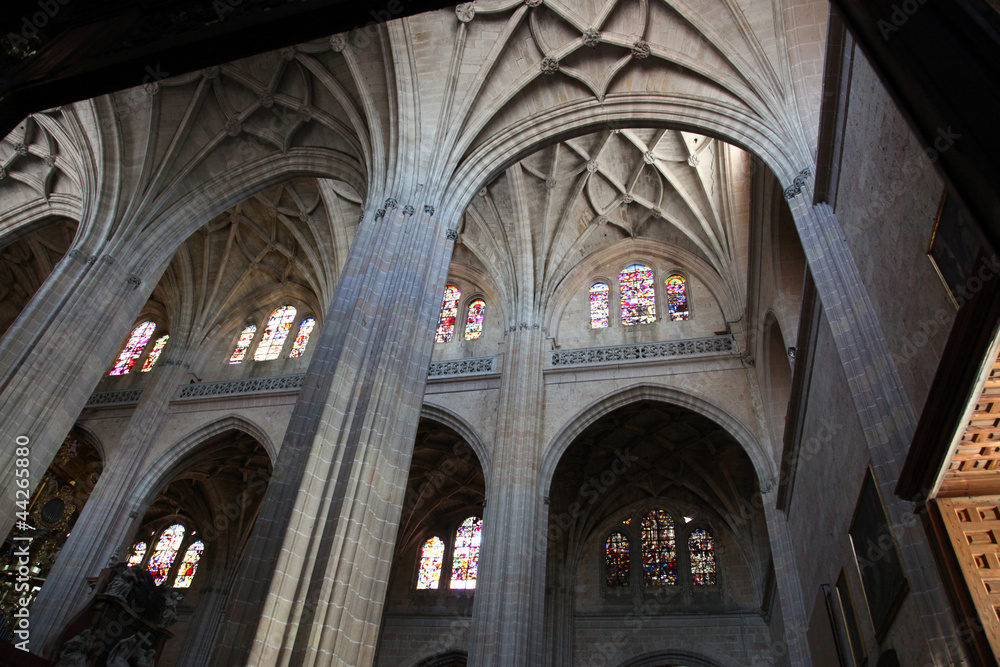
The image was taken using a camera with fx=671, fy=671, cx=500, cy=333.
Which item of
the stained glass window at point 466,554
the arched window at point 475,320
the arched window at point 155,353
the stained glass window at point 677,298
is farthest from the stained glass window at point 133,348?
the stained glass window at point 677,298

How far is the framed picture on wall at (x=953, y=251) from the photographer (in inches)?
150

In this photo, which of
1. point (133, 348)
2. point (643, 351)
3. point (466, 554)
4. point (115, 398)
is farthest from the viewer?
point (133, 348)

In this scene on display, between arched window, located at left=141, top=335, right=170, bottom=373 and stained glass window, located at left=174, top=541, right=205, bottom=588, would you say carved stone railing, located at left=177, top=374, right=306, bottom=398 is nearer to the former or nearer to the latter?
arched window, located at left=141, top=335, right=170, bottom=373

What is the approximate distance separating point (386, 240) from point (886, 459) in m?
7.13

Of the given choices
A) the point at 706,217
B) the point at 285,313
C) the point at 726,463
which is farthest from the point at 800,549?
the point at 285,313

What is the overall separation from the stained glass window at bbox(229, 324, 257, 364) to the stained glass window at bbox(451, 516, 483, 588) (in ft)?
26.7

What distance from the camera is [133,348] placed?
20.4 metres

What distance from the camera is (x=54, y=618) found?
42.0 ft

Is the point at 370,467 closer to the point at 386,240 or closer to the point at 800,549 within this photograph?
the point at 386,240

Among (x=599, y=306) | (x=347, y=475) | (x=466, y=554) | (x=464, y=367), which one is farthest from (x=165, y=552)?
(x=347, y=475)

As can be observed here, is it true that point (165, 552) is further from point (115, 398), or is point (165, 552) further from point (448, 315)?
point (448, 315)

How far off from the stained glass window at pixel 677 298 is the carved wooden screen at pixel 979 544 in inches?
474

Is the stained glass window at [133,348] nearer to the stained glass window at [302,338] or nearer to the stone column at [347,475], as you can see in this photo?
A: the stained glass window at [302,338]

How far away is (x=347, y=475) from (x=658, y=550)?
1216 centimetres
